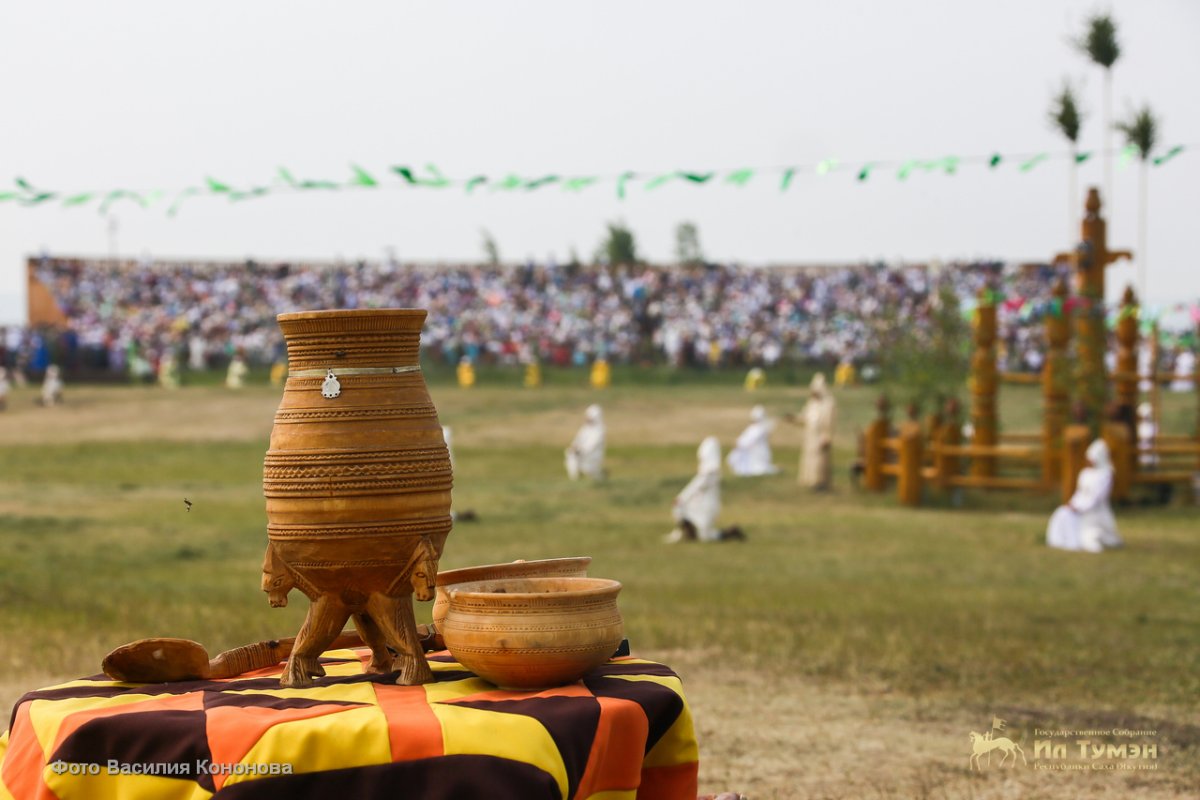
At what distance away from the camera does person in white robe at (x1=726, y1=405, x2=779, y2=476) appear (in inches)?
874

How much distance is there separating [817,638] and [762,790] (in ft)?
11.8

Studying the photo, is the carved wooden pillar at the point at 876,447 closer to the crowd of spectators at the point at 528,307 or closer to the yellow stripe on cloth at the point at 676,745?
the yellow stripe on cloth at the point at 676,745

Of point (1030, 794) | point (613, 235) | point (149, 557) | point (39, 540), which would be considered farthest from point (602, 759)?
point (613, 235)

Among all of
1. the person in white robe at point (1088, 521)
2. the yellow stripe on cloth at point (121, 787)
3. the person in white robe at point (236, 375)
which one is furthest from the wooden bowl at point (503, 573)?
the person in white robe at point (236, 375)

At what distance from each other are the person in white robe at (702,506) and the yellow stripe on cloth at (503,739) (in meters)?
11.5

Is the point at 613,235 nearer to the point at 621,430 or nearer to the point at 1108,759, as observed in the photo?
the point at 621,430

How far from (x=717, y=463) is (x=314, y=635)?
37.6ft

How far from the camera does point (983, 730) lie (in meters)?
6.98

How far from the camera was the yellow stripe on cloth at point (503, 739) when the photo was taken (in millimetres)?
3418

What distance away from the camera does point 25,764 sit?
3623 mm

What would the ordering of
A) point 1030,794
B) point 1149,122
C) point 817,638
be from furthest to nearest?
point 1149,122 < point 817,638 < point 1030,794

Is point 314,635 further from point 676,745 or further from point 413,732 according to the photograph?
point 676,745

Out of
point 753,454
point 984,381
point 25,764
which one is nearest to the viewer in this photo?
point 25,764

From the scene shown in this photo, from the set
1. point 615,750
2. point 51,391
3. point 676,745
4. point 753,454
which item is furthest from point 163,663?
point 51,391
